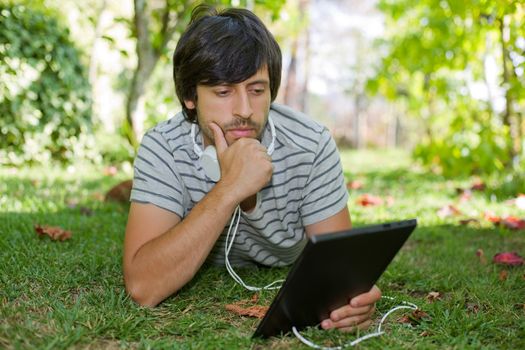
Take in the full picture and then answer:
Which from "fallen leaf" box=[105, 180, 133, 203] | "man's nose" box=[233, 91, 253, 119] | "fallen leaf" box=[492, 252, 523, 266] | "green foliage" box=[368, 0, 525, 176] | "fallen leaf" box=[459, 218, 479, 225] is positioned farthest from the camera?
"green foliage" box=[368, 0, 525, 176]

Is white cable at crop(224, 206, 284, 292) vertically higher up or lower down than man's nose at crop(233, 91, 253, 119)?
lower down

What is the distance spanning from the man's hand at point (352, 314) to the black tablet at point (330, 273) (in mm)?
20

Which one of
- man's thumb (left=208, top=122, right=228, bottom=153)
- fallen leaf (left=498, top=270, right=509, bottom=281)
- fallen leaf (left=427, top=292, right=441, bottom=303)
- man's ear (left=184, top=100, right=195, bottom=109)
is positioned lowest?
fallen leaf (left=498, top=270, right=509, bottom=281)

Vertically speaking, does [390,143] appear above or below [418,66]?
below

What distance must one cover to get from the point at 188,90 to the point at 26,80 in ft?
14.2

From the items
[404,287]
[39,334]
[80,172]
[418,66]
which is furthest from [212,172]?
[418,66]

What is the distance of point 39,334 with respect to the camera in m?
1.83

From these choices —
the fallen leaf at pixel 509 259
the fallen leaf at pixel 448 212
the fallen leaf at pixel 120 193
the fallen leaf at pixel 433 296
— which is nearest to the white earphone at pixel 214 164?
the fallen leaf at pixel 433 296

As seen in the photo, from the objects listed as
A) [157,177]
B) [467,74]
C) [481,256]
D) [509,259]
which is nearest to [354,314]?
[157,177]

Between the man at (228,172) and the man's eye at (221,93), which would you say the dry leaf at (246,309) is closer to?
the man at (228,172)

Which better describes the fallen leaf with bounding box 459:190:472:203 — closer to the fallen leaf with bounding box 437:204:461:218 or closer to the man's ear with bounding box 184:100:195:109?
the fallen leaf with bounding box 437:204:461:218

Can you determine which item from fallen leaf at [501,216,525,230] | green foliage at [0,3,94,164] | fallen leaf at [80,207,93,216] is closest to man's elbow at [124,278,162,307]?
fallen leaf at [80,207,93,216]

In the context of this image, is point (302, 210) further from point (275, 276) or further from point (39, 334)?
point (39, 334)

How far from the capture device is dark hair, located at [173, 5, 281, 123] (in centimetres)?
225
